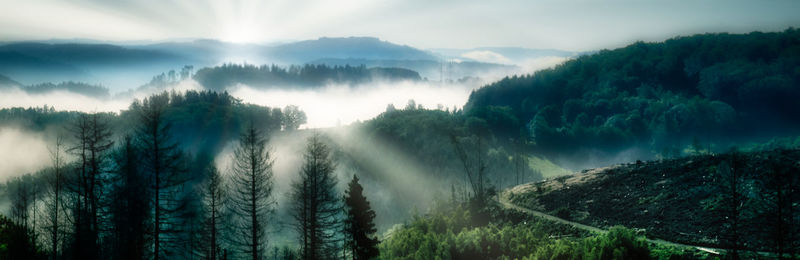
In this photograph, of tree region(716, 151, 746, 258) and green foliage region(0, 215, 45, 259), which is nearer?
tree region(716, 151, 746, 258)

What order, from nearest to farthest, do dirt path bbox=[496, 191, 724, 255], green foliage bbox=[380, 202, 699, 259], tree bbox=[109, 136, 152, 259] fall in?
tree bbox=[109, 136, 152, 259], green foliage bbox=[380, 202, 699, 259], dirt path bbox=[496, 191, 724, 255]

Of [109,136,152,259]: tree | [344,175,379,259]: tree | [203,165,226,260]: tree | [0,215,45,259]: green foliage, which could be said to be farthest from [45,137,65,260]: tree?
[344,175,379,259]: tree

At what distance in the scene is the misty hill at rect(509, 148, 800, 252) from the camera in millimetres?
37438

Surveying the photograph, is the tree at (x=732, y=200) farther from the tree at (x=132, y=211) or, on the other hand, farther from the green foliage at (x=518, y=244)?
the tree at (x=132, y=211)

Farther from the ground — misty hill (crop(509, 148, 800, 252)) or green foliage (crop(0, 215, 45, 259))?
misty hill (crop(509, 148, 800, 252))

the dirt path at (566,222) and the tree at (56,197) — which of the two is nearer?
the dirt path at (566,222)

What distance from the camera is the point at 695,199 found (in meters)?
48.5

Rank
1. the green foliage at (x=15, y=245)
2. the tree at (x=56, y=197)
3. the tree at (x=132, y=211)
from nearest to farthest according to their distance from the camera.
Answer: the tree at (x=132, y=211) → the green foliage at (x=15, y=245) → the tree at (x=56, y=197)

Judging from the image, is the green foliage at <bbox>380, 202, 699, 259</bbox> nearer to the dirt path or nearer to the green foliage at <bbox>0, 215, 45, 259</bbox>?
the dirt path

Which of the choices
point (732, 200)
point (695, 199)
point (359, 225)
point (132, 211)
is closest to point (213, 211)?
point (132, 211)

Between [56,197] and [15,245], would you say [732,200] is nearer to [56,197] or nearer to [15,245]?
[15,245]

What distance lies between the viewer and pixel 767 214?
121ft

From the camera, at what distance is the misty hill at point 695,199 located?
3744cm

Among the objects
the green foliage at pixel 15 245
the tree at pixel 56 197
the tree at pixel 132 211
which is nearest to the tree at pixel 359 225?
the tree at pixel 132 211
